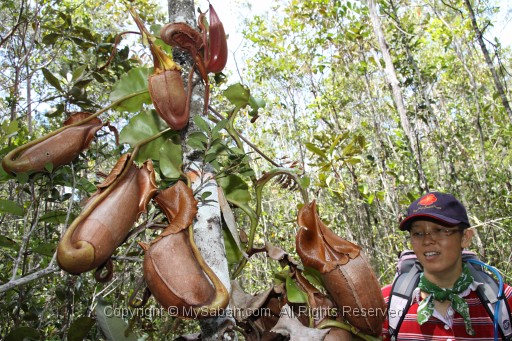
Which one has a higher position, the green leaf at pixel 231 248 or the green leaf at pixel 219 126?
the green leaf at pixel 219 126

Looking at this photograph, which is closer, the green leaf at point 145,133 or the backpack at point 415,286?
the green leaf at point 145,133

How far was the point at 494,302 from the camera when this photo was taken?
1332 mm

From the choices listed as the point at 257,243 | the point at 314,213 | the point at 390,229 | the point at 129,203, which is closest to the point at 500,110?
the point at 390,229

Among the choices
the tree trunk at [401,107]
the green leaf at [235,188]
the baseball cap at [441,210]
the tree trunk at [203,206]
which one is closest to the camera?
the tree trunk at [203,206]

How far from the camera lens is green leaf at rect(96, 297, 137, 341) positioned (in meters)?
0.90

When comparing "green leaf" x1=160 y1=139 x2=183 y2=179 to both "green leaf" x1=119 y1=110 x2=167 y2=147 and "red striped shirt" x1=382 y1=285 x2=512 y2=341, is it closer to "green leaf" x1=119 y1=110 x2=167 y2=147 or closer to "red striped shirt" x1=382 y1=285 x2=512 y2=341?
"green leaf" x1=119 y1=110 x2=167 y2=147

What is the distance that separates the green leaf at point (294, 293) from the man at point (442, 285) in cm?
72

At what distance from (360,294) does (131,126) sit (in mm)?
663

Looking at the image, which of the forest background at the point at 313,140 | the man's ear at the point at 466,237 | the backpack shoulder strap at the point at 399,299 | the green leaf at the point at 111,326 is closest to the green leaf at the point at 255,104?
the forest background at the point at 313,140

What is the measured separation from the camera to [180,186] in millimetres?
845

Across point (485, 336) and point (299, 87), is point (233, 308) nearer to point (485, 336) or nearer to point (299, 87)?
point (485, 336)

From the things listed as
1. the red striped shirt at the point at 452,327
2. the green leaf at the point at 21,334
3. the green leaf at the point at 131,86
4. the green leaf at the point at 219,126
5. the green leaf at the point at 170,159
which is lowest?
the red striped shirt at the point at 452,327

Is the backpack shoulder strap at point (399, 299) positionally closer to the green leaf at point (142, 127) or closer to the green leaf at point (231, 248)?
the green leaf at point (231, 248)

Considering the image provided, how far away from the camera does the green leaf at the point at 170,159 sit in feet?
3.10
